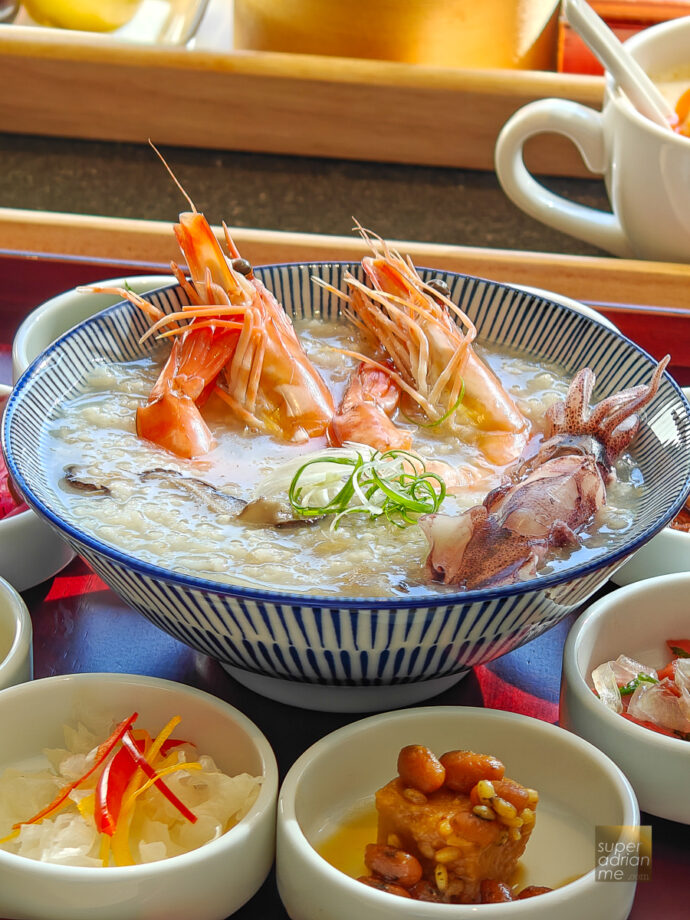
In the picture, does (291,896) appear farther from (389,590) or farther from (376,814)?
(389,590)

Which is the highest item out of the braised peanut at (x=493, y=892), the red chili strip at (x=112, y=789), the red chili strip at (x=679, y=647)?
the red chili strip at (x=679, y=647)

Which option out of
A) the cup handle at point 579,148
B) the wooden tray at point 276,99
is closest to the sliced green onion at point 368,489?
the cup handle at point 579,148

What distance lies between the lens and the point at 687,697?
119 centimetres

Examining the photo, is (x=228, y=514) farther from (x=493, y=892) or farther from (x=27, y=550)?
(x=493, y=892)

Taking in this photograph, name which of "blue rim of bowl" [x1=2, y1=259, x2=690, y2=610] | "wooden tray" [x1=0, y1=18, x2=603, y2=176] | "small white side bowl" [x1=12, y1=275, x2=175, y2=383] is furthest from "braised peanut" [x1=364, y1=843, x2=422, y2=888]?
"wooden tray" [x1=0, y1=18, x2=603, y2=176]

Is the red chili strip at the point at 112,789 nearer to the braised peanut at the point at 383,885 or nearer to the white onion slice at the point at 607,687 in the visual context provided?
the braised peanut at the point at 383,885

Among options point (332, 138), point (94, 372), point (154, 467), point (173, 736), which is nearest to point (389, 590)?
point (173, 736)

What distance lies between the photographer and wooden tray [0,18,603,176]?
9.41 feet

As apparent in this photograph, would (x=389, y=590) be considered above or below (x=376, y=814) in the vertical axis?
above

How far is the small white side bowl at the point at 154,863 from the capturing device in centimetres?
98

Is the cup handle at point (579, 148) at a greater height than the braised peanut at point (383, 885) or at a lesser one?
greater

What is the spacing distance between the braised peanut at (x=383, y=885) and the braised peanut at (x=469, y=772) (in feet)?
0.36

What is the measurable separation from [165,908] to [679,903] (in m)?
0.52

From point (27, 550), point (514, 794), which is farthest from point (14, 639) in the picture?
point (514, 794)
